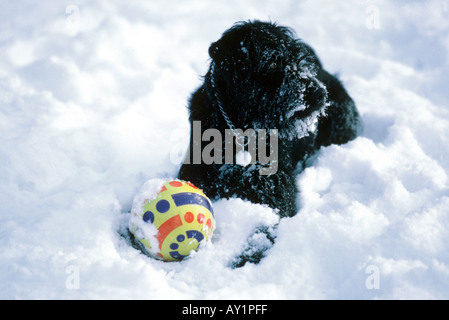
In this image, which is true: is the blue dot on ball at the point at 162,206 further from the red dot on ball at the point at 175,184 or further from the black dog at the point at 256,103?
the black dog at the point at 256,103

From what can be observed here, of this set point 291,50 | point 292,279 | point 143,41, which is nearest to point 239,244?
point 292,279

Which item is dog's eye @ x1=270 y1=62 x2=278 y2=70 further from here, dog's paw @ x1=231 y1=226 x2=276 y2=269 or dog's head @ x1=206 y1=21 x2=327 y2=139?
dog's paw @ x1=231 y1=226 x2=276 y2=269

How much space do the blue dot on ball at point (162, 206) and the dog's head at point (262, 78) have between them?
94cm

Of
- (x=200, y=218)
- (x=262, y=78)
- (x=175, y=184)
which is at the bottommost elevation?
(x=200, y=218)

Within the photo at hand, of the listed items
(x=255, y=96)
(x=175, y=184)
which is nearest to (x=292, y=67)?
Answer: (x=255, y=96)

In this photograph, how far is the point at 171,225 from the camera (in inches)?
83.7

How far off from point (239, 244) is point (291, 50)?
4.85 ft

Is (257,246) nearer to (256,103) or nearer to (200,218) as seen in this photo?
(200,218)

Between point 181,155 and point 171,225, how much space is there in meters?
1.55

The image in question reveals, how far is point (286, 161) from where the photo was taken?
321 centimetres

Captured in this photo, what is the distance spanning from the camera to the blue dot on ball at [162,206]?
2168 mm

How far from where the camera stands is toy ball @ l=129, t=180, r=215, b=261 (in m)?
2.13

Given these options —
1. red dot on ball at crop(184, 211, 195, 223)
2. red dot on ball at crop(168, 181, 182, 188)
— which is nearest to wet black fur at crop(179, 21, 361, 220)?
red dot on ball at crop(168, 181, 182, 188)

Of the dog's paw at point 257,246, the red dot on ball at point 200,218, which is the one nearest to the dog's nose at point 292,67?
the dog's paw at point 257,246
